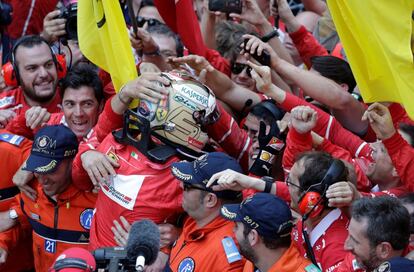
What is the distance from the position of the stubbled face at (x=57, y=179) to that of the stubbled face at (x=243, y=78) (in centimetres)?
171

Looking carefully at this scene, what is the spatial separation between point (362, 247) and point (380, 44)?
124 centimetres

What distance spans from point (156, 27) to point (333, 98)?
6.85 feet

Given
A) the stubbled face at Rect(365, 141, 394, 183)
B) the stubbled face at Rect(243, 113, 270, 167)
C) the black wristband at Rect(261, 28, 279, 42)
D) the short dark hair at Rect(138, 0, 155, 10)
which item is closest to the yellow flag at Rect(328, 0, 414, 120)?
the stubbled face at Rect(365, 141, 394, 183)

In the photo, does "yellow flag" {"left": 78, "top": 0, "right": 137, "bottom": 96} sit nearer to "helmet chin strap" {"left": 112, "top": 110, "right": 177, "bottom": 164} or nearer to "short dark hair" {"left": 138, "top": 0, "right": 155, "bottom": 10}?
"helmet chin strap" {"left": 112, "top": 110, "right": 177, "bottom": 164}

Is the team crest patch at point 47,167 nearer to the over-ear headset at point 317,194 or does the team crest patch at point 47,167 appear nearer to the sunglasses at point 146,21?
the over-ear headset at point 317,194

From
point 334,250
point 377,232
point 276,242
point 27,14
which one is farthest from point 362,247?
point 27,14

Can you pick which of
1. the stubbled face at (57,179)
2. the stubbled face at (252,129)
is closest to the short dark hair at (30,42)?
the stubbled face at (57,179)

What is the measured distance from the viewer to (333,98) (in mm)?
6293

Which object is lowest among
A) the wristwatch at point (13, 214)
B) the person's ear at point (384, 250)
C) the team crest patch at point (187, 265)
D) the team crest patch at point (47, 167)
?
the wristwatch at point (13, 214)

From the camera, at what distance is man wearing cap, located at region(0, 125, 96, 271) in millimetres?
6312

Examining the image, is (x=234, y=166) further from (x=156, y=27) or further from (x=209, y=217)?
(x=156, y=27)

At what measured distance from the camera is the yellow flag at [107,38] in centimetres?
638

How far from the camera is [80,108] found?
6.83m

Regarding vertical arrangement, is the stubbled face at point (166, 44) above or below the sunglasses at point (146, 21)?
above
